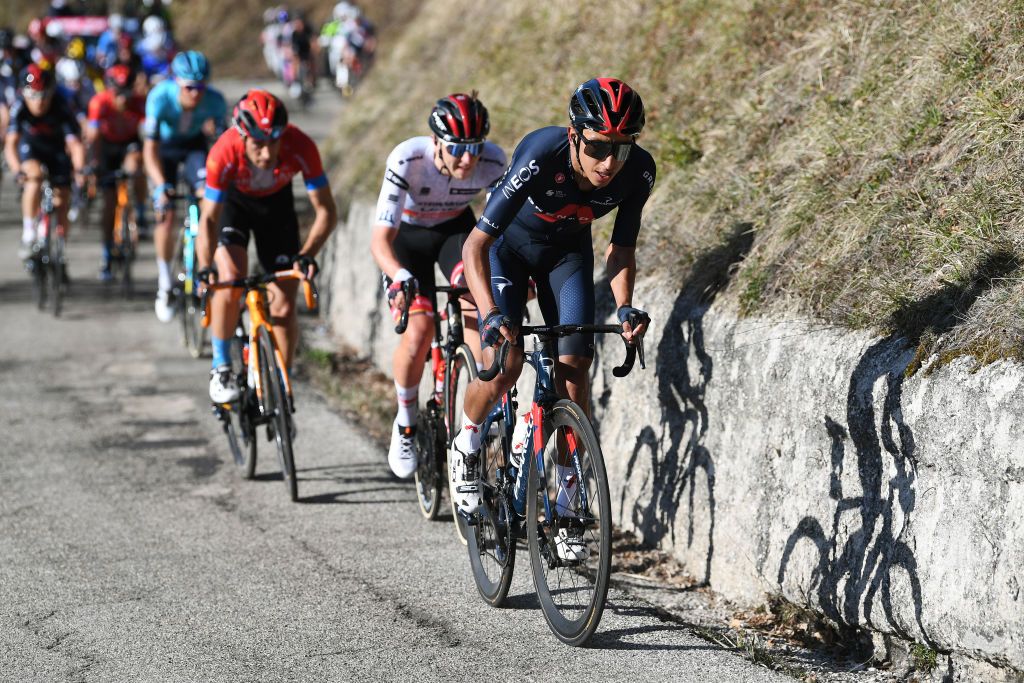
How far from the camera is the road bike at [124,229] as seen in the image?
12992 millimetres

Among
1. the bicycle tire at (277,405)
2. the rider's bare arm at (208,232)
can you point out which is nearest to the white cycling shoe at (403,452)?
the bicycle tire at (277,405)

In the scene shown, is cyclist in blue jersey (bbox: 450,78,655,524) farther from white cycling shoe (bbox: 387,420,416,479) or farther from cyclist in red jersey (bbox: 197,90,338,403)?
cyclist in red jersey (bbox: 197,90,338,403)

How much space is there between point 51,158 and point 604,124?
9.71 meters

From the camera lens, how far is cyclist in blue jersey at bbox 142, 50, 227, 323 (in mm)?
10688

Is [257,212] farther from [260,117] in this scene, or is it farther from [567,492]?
[567,492]

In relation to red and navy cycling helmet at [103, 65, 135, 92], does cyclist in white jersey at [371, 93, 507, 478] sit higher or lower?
lower

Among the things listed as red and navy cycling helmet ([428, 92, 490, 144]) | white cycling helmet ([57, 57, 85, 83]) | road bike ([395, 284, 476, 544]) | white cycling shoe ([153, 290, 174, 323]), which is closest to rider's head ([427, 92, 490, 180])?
red and navy cycling helmet ([428, 92, 490, 144])

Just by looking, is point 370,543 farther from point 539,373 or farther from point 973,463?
point 973,463

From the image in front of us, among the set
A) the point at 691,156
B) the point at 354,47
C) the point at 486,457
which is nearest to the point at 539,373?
the point at 486,457

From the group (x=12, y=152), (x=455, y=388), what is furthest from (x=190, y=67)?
(x=455, y=388)

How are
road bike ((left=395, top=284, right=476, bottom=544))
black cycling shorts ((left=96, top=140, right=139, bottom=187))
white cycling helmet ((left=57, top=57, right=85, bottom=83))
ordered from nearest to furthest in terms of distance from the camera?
road bike ((left=395, top=284, right=476, bottom=544)), black cycling shorts ((left=96, top=140, right=139, bottom=187)), white cycling helmet ((left=57, top=57, right=85, bottom=83))

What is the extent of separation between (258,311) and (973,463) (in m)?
4.44

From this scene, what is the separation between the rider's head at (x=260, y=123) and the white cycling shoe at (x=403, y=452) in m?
1.93

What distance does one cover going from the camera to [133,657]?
4.94 meters
